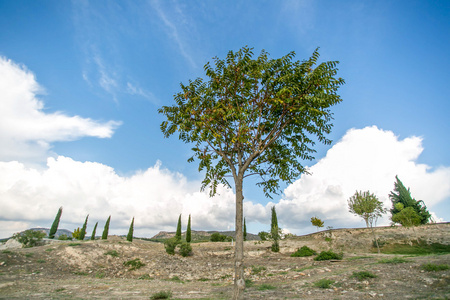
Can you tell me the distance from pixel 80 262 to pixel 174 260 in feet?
28.4

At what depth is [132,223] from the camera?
44219 millimetres

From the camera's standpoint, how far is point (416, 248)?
80.2ft

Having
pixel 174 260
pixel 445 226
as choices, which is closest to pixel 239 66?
pixel 174 260

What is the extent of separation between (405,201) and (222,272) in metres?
42.3

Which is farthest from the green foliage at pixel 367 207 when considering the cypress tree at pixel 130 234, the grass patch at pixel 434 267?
the cypress tree at pixel 130 234

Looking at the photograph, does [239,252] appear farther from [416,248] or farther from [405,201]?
[405,201]

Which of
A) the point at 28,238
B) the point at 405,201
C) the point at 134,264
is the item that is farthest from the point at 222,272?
the point at 405,201

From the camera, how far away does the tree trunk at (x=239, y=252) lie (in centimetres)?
768

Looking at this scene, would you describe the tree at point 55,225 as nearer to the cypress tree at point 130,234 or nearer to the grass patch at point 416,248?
the cypress tree at point 130,234

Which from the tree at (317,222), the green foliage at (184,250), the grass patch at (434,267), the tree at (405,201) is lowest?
the green foliage at (184,250)

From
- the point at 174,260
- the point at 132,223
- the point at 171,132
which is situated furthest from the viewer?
the point at 132,223

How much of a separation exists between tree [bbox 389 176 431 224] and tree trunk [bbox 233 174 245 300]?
45.6 meters

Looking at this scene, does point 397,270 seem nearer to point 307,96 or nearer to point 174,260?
point 307,96

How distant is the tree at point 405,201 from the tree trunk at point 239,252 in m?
45.6
